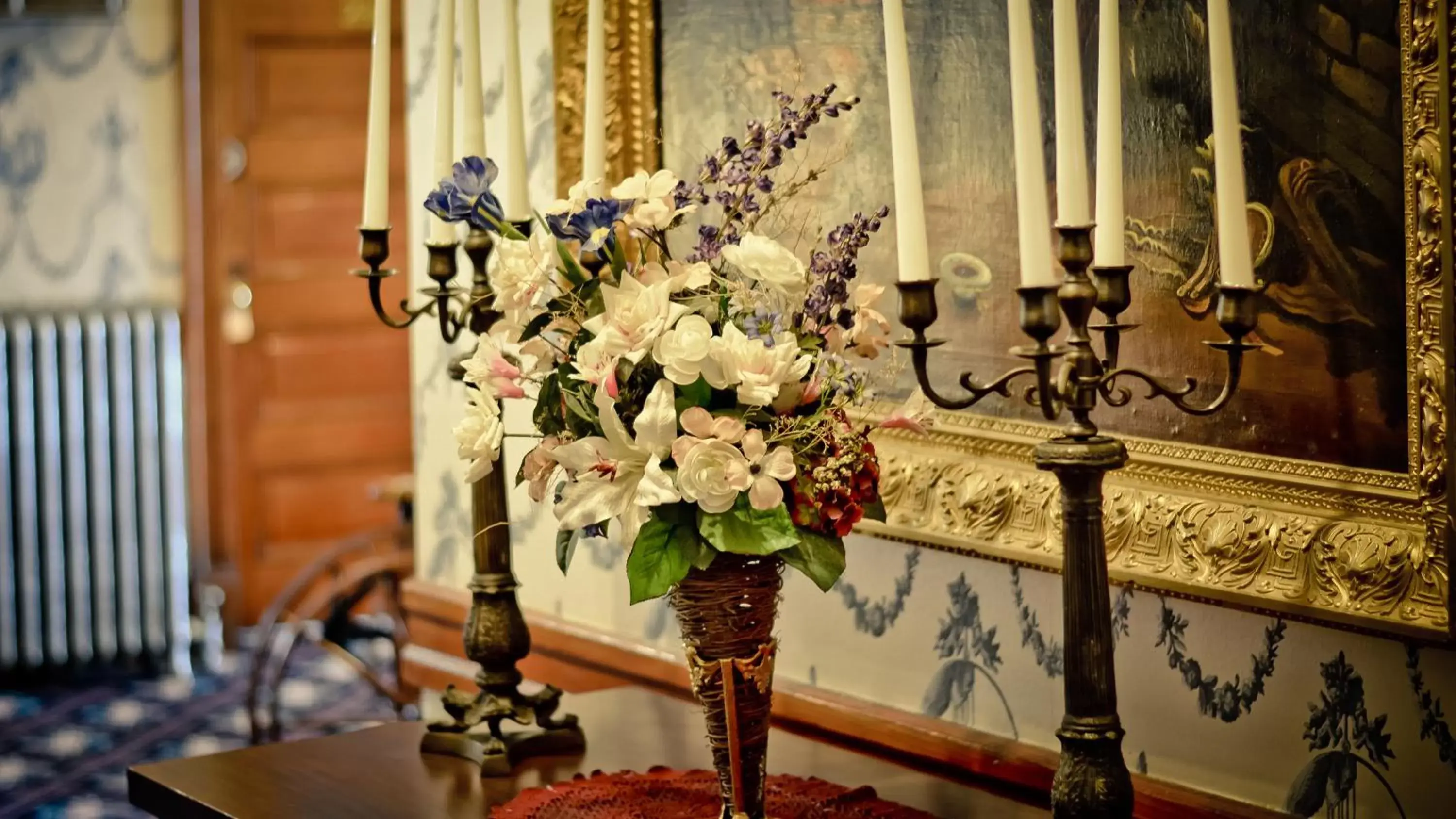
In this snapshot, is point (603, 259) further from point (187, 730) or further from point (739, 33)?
point (187, 730)

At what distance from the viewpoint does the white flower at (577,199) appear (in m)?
1.37

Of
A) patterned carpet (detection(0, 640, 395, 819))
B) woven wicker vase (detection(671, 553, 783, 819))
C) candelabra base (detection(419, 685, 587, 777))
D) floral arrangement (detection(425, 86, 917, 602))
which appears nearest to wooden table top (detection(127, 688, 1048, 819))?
candelabra base (detection(419, 685, 587, 777))

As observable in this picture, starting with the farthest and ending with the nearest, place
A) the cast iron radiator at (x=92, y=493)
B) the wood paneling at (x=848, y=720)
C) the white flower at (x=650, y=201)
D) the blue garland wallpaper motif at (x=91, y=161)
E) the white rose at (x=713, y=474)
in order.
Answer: the blue garland wallpaper motif at (x=91, y=161) < the cast iron radiator at (x=92, y=493) < the wood paneling at (x=848, y=720) < the white flower at (x=650, y=201) < the white rose at (x=713, y=474)

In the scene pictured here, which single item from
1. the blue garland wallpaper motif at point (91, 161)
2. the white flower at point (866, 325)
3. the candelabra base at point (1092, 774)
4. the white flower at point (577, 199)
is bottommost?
the candelabra base at point (1092, 774)

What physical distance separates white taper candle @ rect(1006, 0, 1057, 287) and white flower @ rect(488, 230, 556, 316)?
1.41 ft

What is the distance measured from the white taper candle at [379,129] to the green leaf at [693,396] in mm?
513

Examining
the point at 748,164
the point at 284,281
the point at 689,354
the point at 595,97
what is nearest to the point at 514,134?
the point at 595,97

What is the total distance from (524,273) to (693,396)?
0.21 m

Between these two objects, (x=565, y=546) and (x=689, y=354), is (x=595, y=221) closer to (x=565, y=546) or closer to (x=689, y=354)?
(x=689, y=354)

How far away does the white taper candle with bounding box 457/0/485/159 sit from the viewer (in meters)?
1.72

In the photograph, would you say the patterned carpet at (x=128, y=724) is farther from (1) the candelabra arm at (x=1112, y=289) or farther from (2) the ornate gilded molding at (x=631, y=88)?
(1) the candelabra arm at (x=1112, y=289)

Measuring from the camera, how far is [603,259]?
1.45 meters

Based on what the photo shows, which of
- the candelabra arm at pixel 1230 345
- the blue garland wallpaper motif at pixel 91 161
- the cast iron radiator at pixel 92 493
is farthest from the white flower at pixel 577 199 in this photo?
the blue garland wallpaper motif at pixel 91 161

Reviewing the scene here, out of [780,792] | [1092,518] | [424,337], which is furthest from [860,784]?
[424,337]
